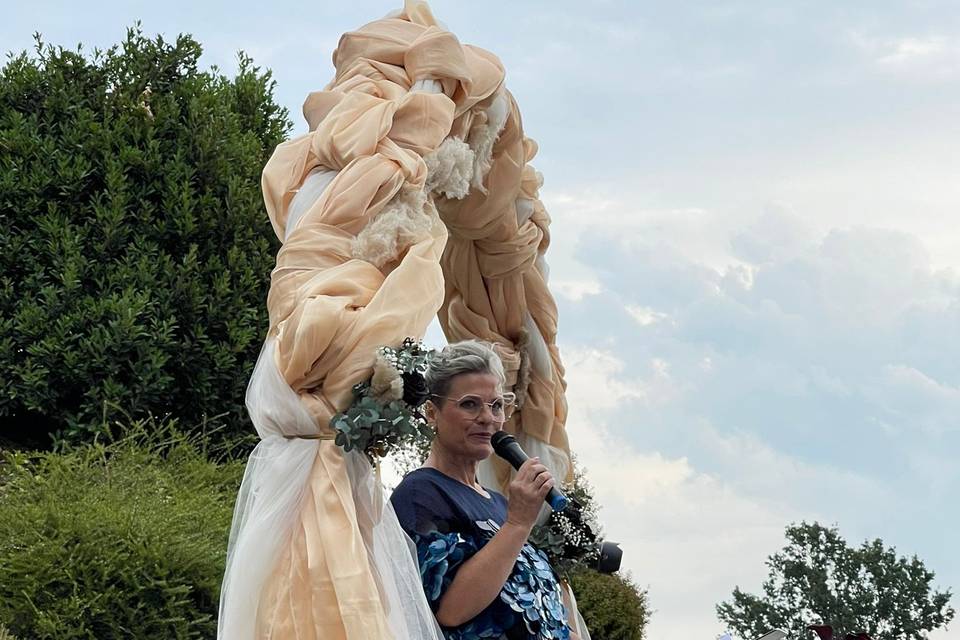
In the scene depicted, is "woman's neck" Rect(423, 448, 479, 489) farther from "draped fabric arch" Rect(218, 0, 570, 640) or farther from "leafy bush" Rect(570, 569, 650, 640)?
"leafy bush" Rect(570, 569, 650, 640)

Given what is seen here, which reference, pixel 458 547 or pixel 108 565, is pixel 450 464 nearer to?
pixel 458 547

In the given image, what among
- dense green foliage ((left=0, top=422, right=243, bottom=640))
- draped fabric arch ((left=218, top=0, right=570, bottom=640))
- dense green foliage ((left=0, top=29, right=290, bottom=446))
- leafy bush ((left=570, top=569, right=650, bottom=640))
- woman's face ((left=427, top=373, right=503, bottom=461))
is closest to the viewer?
draped fabric arch ((left=218, top=0, right=570, bottom=640))

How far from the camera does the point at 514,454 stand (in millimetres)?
3365

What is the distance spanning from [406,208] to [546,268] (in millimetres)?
1764

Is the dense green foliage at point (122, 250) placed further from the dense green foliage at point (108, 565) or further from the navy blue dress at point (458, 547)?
the navy blue dress at point (458, 547)

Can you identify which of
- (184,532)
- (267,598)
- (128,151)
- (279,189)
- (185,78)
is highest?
(185,78)

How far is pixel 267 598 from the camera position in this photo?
3.25 m

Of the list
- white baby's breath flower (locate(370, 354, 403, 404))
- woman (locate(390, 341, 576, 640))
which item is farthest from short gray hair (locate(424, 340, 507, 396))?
white baby's breath flower (locate(370, 354, 403, 404))

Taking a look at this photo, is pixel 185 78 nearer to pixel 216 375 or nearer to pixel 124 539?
pixel 216 375

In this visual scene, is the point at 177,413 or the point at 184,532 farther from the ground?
the point at 177,413

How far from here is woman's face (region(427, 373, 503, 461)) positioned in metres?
3.37

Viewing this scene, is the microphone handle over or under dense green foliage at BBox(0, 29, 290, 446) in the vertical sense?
under

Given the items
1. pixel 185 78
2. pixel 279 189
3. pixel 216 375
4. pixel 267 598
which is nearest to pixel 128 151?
pixel 185 78

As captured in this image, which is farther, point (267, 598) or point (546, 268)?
point (546, 268)
